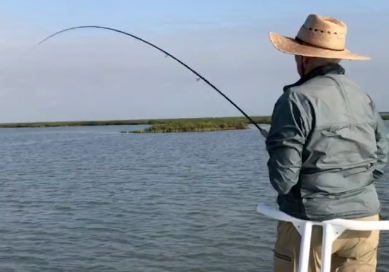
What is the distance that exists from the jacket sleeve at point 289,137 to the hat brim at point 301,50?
10.1 inches

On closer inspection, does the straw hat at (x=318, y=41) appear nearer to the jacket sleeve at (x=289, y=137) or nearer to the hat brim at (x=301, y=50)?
the hat brim at (x=301, y=50)

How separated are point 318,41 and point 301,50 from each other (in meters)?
0.10

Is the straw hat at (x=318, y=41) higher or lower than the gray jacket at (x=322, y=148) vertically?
higher

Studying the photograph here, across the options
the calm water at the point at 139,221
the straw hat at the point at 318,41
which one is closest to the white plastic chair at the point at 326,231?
the straw hat at the point at 318,41

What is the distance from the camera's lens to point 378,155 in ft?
9.99

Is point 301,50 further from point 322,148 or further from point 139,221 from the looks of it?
point 139,221

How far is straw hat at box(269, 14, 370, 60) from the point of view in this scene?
9.36 feet

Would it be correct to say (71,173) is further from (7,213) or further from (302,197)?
(302,197)

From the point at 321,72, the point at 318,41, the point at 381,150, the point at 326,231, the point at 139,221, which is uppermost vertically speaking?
the point at 318,41

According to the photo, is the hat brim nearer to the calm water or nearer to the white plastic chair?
the white plastic chair

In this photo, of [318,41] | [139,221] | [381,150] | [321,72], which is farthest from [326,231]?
[139,221]

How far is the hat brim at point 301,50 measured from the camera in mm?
2834

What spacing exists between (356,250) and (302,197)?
1.24ft

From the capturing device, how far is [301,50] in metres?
2.86
